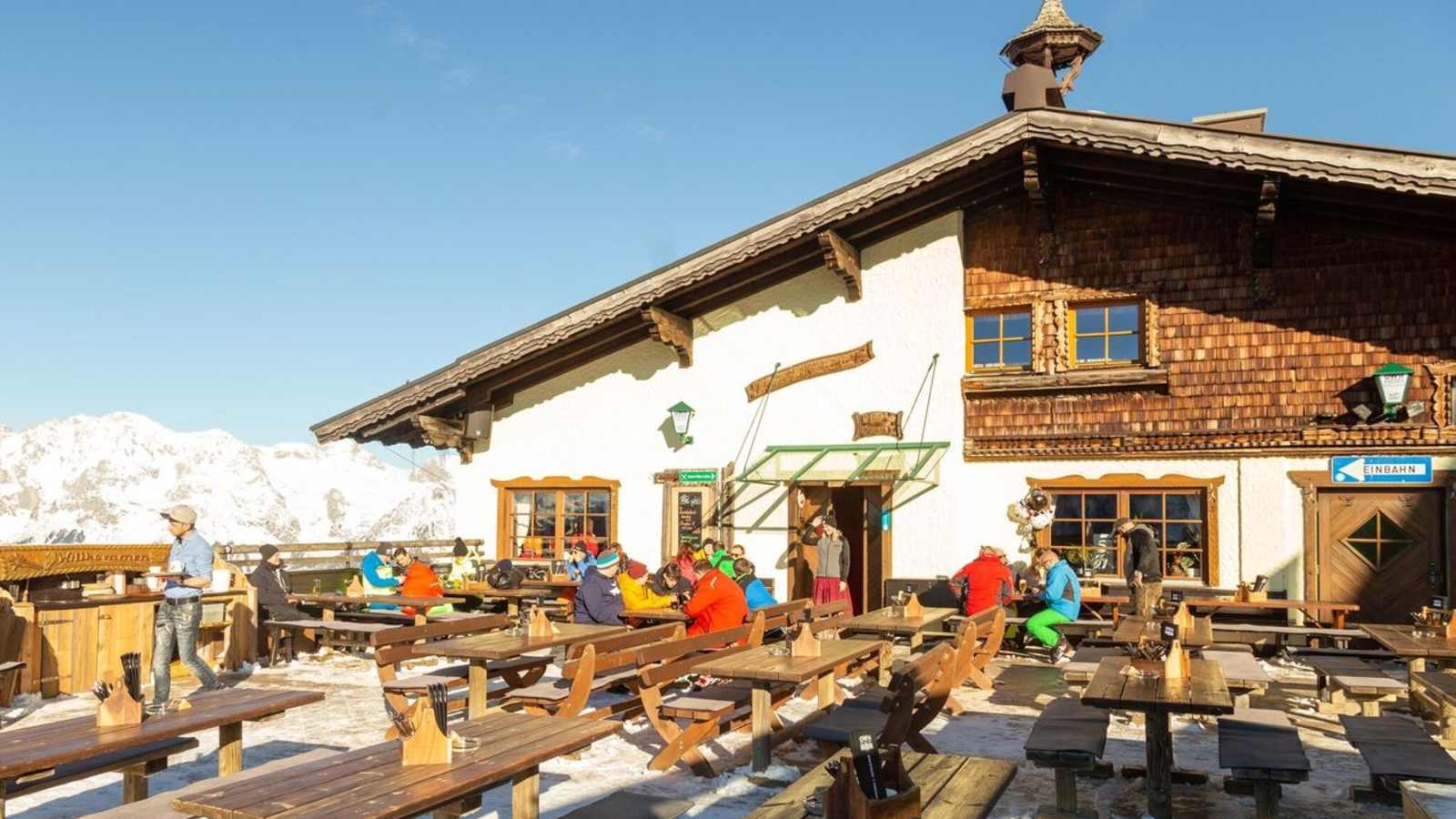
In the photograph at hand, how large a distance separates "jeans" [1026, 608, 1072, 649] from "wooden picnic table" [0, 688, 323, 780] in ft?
26.2

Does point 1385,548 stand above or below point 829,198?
below

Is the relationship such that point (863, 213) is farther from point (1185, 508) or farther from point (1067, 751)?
point (1067, 751)

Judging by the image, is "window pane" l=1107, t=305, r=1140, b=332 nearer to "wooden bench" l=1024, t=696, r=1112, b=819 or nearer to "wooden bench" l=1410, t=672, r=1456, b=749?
"wooden bench" l=1410, t=672, r=1456, b=749

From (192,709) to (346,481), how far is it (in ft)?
514

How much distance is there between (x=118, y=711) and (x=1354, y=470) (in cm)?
1190

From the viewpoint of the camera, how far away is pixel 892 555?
573 inches

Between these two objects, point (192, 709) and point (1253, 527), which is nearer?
point (192, 709)

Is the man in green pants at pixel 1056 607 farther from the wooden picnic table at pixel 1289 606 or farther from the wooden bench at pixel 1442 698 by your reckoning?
the wooden bench at pixel 1442 698

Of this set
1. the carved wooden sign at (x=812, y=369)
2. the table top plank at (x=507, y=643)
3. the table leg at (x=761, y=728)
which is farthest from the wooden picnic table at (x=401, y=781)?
the carved wooden sign at (x=812, y=369)

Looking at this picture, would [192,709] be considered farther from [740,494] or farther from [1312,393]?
[1312,393]

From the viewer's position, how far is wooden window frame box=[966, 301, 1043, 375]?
46.0ft

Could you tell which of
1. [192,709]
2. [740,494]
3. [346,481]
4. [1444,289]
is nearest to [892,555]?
[740,494]

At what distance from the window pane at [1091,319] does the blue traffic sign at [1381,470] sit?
9.33 feet

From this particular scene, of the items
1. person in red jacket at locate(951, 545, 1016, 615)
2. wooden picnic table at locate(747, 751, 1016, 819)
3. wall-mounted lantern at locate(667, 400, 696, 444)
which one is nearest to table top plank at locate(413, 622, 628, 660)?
wooden picnic table at locate(747, 751, 1016, 819)
